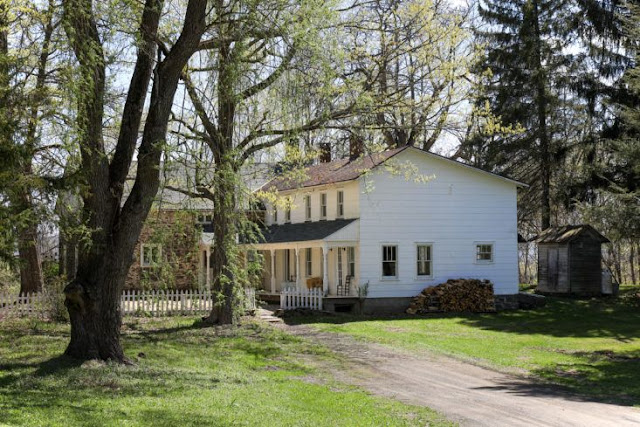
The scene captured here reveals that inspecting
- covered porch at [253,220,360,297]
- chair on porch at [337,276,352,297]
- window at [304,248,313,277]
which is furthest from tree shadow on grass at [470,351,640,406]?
window at [304,248,313,277]

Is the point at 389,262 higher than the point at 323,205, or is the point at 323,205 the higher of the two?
the point at 323,205

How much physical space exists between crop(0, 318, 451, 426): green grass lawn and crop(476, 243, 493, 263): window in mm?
14428

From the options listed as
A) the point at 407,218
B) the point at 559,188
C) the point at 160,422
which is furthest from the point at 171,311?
the point at 559,188

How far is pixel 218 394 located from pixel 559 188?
31.1 metres

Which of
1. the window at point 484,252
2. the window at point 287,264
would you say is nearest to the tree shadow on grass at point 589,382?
the window at point 484,252

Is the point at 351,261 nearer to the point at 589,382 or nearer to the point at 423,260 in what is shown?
the point at 423,260

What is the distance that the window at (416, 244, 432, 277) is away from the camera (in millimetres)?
32219

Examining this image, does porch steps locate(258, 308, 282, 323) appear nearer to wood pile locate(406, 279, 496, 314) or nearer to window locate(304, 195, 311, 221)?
wood pile locate(406, 279, 496, 314)

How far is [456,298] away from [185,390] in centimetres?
2031

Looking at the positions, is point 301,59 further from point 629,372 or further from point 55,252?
point 55,252

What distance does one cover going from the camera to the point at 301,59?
14.2 metres

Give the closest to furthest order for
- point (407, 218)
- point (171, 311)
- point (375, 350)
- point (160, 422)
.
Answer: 1. point (160, 422)
2. point (375, 350)
3. point (171, 311)
4. point (407, 218)

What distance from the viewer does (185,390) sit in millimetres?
12859

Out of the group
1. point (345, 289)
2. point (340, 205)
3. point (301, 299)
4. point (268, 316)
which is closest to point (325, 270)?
point (301, 299)
